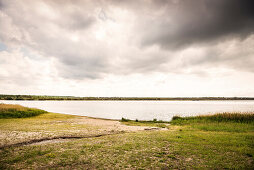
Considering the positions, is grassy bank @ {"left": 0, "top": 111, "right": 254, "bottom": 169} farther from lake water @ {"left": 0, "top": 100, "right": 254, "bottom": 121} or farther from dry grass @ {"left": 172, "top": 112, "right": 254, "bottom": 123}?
lake water @ {"left": 0, "top": 100, "right": 254, "bottom": 121}

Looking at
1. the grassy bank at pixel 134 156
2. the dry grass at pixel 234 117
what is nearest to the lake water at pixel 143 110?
the dry grass at pixel 234 117

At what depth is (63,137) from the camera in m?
14.7

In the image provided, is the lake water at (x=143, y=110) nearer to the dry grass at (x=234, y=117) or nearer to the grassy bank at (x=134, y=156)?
the dry grass at (x=234, y=117)

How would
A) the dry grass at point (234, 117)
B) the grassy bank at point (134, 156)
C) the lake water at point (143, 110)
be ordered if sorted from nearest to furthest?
the grassy bank at point (134, 156) → the dry grass at point (234, 117) → the lake water at point (143, 110)

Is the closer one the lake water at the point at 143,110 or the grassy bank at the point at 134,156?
the grassy bank at the point at 134,156

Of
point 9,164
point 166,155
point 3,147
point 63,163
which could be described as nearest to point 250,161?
point 166,155

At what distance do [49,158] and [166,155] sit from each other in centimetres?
761

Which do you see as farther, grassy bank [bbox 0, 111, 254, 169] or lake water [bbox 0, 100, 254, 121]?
lake water [bbox 0, 100, 254, 121]

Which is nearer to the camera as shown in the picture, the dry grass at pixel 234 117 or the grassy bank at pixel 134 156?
the grassy bank at pixel 134 156

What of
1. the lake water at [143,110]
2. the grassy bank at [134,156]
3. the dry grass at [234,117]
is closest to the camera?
the grassy bank at [134,156]

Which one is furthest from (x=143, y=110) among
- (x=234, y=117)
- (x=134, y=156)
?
(x=134, y=156)

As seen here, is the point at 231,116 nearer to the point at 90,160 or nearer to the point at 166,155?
the point at 166,155

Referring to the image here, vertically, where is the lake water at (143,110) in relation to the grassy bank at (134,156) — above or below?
below

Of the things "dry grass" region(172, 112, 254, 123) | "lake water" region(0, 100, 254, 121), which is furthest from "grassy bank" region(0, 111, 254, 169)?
"lake water" region(0, 100, 254, 121)
